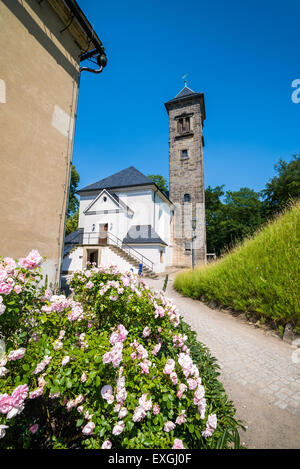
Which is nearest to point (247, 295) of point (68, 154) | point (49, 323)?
point (49, 323)

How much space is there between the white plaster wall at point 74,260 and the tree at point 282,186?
81.7ft

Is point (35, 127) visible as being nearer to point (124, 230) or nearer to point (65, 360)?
point (65, 360)

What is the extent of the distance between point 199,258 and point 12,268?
71.4 ft

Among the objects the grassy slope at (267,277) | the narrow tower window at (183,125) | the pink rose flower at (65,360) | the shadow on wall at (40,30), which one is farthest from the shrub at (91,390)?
the narrow tower window at (183,125)

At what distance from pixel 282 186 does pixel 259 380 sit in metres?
32.6

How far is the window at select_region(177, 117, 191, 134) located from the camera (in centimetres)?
2557

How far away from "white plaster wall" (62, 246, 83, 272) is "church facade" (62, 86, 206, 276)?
85mm

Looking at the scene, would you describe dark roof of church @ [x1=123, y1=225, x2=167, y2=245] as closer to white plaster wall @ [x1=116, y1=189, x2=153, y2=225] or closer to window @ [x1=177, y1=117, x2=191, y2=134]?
white plaster wall @ [x1=116, y1=189, x2=153, y2=225]

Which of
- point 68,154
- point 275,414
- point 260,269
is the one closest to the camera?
point 275,414

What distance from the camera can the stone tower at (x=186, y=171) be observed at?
2370cm

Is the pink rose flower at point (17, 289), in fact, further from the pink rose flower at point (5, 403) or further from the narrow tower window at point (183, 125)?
the narrow tower window at point (183, 125)

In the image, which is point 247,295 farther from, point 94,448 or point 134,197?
point 134,197

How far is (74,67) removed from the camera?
308 inches

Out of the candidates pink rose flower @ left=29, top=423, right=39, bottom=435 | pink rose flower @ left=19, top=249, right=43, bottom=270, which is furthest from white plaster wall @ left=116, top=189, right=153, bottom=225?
pink rose flower @ left=29, top=423, right=39, bottom=435
